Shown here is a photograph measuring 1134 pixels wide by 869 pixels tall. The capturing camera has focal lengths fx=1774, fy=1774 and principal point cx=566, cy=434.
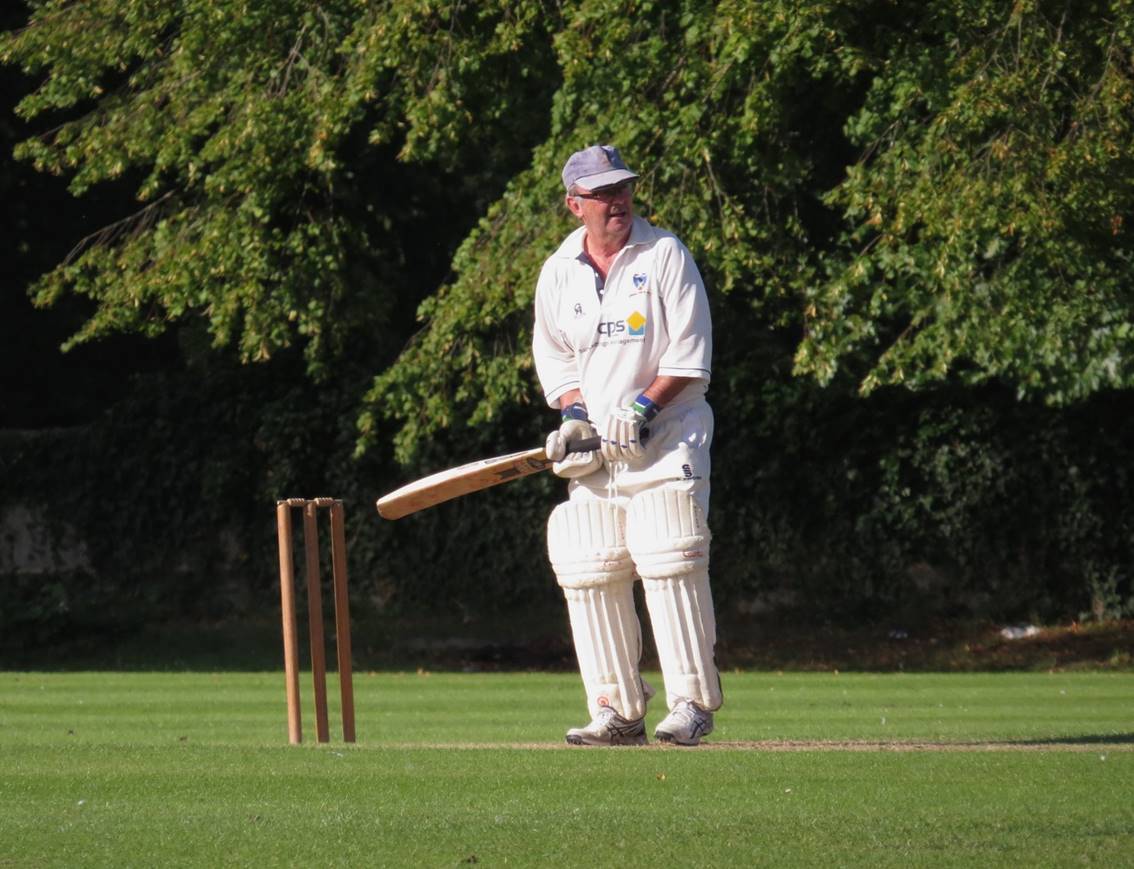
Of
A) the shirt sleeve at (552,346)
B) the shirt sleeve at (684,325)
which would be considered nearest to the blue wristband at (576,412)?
the shirt sleeve at (552,346)

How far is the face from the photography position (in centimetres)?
689

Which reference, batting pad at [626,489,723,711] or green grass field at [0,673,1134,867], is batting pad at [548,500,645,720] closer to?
batting pad at [626,489,723,711]

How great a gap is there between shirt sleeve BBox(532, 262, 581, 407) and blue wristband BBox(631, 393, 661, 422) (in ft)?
1.67

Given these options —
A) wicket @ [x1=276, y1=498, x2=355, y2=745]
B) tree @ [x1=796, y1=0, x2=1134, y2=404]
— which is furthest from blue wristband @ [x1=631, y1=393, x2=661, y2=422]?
tree @ [x1=796, y1=0, x2=1134, y2=404]

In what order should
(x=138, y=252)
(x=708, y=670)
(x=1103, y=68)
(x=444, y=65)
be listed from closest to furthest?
1. (x=708, y=670)
2. (x=1103, y=68)
3. (x=444, y=65)
4. (x=138, y=252)

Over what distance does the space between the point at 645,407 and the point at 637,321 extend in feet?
1.22

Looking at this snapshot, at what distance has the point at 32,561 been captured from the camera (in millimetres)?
21969

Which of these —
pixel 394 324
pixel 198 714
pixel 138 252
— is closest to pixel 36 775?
pixel 198 714

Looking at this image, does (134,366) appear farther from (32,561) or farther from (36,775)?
(36,775)

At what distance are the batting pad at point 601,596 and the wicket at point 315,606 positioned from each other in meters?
1.11

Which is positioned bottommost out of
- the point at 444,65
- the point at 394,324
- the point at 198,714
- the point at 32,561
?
the point at 198,714

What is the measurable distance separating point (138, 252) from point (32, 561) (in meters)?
6.31

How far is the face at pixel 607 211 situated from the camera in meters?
6.89

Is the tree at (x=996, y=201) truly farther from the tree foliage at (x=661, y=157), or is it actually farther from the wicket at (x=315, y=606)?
the wicket at (x=315, y=606)
